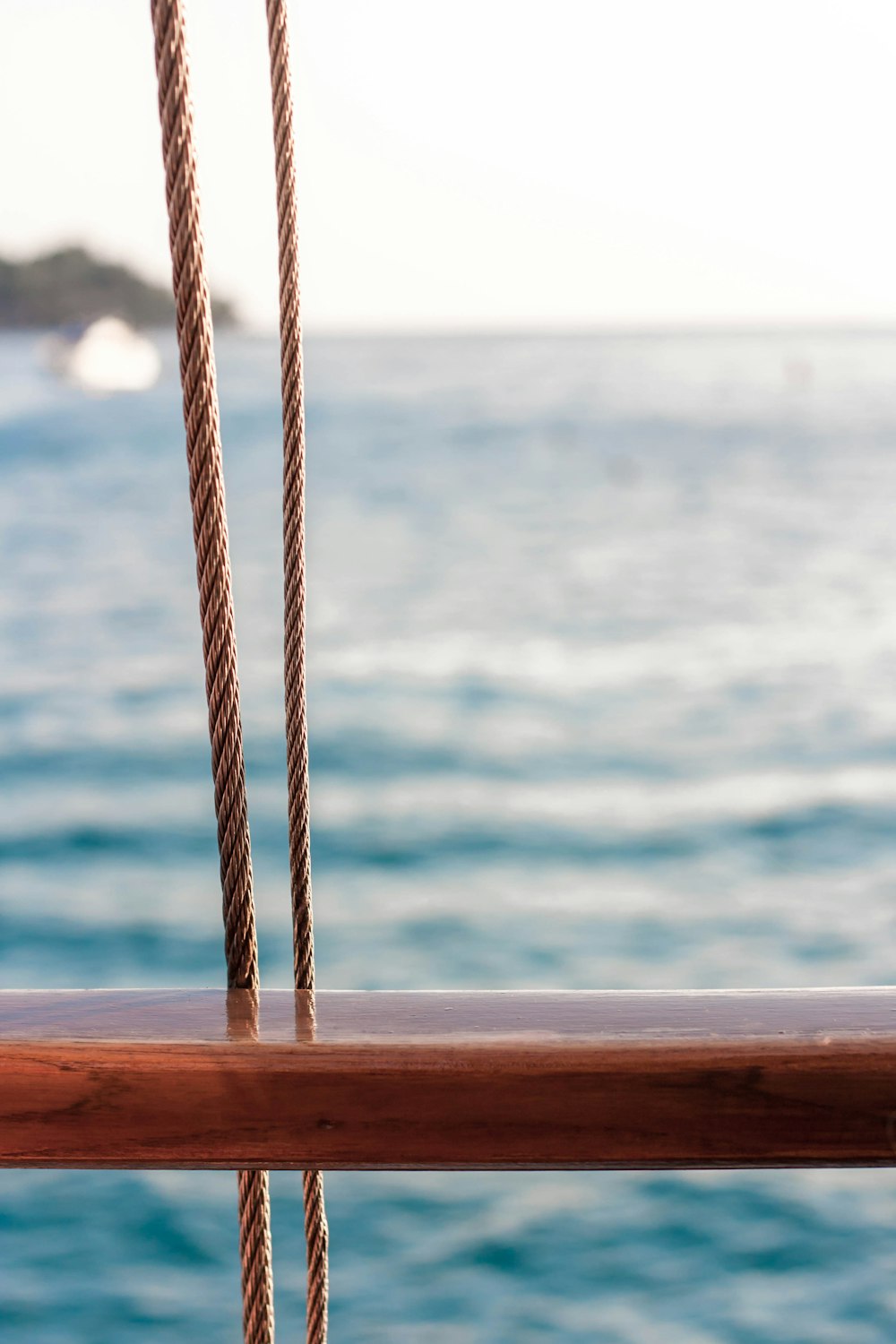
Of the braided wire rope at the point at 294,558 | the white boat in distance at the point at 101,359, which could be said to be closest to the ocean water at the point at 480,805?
the braided wire rope at the point at 294,558

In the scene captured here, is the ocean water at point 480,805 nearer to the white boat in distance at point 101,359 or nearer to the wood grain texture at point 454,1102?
the wood grain texture at point 454,1102

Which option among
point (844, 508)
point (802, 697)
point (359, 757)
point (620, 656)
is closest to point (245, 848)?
point (359, 757)

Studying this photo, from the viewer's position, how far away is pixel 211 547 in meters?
0.52

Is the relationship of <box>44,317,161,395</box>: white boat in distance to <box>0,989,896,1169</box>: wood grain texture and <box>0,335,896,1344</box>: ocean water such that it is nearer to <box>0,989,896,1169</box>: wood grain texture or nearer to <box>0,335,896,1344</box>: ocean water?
<box>0,335,896,1344</box>: ocean water

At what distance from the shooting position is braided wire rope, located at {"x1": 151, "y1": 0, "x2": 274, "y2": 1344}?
483 millimetres

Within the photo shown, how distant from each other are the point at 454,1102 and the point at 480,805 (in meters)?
6.15

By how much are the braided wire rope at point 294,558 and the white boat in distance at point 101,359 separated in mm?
21666

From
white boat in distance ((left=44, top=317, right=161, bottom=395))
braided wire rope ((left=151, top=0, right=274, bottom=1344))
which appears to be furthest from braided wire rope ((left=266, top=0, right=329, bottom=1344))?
white boat in distance ((left=44, top=317, right=161, bottom=395))

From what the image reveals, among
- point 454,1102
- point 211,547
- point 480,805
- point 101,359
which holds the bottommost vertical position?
point 454,1102

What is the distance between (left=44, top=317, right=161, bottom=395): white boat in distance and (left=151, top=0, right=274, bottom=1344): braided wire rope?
21.7 metres

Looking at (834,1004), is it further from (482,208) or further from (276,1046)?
(482,208)

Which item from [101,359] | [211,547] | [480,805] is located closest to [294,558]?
[211,547]

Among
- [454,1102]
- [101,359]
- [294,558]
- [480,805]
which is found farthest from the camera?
[101,359]

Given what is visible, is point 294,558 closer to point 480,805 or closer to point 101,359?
point 480,805
